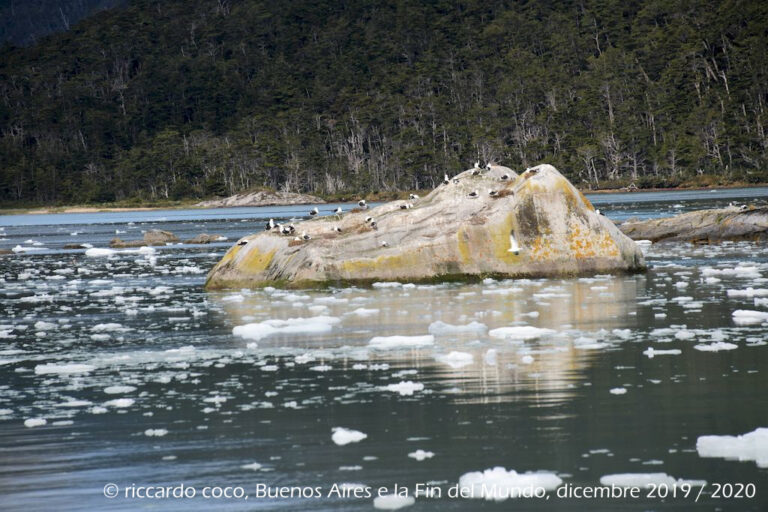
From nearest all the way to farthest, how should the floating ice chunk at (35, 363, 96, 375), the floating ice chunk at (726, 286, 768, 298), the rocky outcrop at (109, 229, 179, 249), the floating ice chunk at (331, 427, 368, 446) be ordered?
the floating ice chunk at (331, 427, 368, 446), the floating ice chunk at (35, 363, 96, 375), the floating ice chunk at (726, 286, 768, 298), the rocky outcrop at (109, 229, 179, 249)

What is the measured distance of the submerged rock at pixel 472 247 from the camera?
18703 mm

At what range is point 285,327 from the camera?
1316 centimetres

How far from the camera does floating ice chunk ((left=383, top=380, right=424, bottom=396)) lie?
877 cm

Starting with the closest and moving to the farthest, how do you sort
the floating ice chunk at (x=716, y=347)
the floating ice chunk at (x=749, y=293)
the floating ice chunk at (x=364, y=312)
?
1. the floating ice chunk at (x=716, y=347)
2. the floating ice chunk at (x=364, y=312)
3. the floating ice chunk at (x=749, y=293)

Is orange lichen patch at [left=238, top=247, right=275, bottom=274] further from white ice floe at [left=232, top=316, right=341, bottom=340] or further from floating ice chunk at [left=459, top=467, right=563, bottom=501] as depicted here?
floating ice chunk at [left=459, top=467, right=563, bottom=501]

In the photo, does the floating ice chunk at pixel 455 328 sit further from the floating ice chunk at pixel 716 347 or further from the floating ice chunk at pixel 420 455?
the floating ice chunk at pixel 420 455

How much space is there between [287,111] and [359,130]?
2016 centimetres

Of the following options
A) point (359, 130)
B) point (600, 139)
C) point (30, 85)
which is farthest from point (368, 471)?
point (30, 85)

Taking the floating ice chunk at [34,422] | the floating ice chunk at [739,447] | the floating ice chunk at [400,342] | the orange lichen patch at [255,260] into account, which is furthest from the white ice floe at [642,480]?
the orange lichen patch at [255,260]

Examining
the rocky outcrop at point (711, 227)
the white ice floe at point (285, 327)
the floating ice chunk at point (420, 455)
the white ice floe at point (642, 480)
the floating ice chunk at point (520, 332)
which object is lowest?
the white ice floe at point (642, 480)

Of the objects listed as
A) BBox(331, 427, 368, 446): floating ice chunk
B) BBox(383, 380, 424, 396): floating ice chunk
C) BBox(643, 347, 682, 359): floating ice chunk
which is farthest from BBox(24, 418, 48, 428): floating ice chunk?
BBox(643, 347, 682, 359): floating ice chunk

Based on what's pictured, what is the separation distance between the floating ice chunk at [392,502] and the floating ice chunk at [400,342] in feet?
17.5

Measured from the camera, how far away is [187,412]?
838 cm

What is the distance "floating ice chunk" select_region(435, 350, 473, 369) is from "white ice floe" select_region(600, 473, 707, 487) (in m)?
3.86
